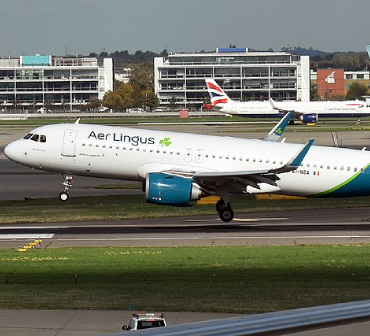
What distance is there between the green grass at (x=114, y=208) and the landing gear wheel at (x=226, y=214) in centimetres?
363

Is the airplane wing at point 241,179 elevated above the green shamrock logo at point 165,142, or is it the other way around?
the green shamrock logo at point 165,142

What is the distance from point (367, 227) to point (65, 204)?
1522 cm

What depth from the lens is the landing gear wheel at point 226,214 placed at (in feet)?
115

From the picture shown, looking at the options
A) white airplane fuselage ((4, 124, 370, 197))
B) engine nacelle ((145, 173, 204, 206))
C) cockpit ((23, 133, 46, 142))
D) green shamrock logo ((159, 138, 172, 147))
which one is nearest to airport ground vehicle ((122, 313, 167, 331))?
engine nacelle ((145, 173, 204, 206))

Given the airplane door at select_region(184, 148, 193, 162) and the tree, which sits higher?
the tree

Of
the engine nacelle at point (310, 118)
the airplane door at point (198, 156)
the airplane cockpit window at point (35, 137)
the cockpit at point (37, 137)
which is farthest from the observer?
the engine nacelle at point (310, 118)

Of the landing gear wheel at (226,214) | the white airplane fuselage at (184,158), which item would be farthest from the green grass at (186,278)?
the white airplane fuselage at (184,158)

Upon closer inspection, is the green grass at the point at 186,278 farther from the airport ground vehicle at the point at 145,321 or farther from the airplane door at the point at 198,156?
the airplane door at the point at 198,156

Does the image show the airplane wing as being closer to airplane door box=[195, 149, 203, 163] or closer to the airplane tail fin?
airplane door box=[195, 149, 203, 163]

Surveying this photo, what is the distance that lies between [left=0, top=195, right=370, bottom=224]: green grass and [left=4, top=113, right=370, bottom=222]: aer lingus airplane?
2.78 metres

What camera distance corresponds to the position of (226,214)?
35000mm

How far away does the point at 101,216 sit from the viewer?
37750 millimetres

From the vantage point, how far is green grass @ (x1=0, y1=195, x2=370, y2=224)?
37594 millimetres

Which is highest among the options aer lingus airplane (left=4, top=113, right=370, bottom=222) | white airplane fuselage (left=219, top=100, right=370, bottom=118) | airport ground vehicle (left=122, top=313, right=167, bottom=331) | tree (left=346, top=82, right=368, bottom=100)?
tree (left=346, top=82, right=368, bottom=100)
